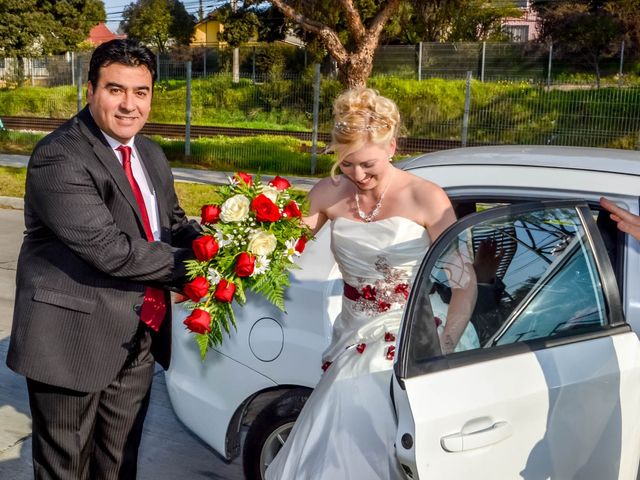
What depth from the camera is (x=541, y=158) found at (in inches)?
130

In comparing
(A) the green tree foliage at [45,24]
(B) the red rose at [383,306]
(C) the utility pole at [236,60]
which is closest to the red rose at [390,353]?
(B) the red rose at [383,306]

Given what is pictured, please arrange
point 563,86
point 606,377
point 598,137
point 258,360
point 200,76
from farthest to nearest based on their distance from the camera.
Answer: point 200,76 < point 563,86 < point 598,137 < point 258,360 < point 606,377

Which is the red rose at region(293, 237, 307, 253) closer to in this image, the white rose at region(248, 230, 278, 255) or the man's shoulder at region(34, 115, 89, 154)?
the white rose at region(248, 230, 278, 255)

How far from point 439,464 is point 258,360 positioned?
133 centimetres

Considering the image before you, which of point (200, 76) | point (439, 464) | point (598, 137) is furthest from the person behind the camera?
point (200, 76)

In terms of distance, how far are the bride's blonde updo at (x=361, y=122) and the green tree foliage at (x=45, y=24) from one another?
4183cm

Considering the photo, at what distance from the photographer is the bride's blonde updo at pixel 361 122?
2982 millimetres

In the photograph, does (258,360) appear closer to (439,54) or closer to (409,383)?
(409,383)

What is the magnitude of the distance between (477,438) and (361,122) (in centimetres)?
125

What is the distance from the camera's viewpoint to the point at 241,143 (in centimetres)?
1689

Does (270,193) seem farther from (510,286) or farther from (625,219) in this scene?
(625,219)

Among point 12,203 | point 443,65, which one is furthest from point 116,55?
point 443,65

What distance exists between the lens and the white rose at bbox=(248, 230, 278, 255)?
9.71 feet

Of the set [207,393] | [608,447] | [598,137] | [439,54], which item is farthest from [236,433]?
[439,54]
